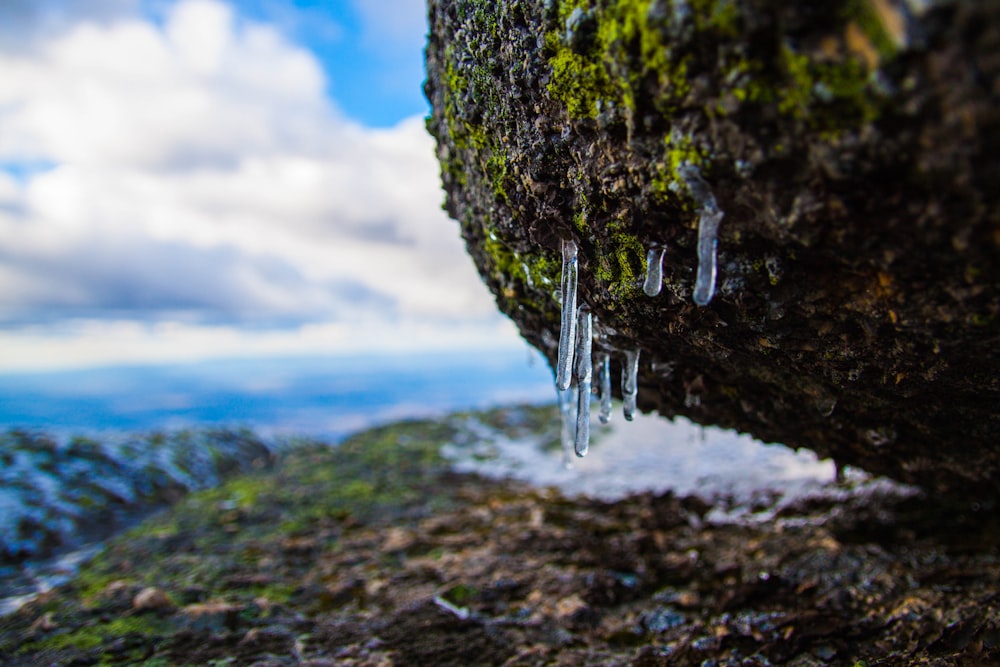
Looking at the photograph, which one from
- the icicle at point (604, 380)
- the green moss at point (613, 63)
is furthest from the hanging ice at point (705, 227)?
the icicle at point (604, 380)

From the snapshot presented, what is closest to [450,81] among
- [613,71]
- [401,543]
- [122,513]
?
[613,71]

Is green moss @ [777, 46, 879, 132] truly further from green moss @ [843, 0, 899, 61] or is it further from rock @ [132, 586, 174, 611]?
rock @ [132, 586, 174, 611]

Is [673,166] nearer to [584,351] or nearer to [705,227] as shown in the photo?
[705,227]

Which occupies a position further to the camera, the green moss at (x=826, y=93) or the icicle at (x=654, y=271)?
the icicle at (x=654, y=271)

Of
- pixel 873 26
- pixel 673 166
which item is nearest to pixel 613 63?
pixel 673 166

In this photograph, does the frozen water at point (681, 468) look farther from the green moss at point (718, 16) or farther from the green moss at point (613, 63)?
the green moss at point (718, 16)

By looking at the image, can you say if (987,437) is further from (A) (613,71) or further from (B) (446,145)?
(B) (446,145)
